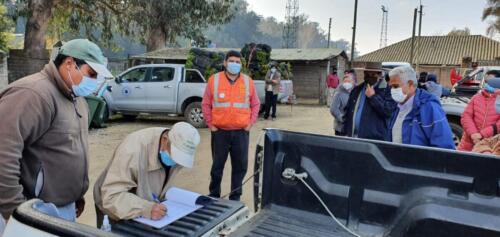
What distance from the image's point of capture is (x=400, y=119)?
375 cm

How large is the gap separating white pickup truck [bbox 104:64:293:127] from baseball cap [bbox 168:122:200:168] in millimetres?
8595

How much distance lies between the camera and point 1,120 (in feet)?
6.32

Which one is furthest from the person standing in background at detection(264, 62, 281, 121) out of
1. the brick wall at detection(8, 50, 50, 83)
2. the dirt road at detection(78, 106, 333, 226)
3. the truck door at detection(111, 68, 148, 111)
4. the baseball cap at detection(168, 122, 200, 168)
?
the baseball cap at detection(168, 122, 200, 168)

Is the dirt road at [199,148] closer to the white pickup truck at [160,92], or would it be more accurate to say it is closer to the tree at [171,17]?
the white pickup truck at [160,92]

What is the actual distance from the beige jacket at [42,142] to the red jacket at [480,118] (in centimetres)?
395

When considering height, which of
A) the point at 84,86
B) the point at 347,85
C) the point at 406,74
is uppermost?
the point at 406,74

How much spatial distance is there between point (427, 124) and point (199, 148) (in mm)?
5585

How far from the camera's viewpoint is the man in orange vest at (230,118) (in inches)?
186

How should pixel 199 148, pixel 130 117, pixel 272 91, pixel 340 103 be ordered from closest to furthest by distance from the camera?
pixel 340 103
pixel 199 148
pixel 130 117
pixel 272 91

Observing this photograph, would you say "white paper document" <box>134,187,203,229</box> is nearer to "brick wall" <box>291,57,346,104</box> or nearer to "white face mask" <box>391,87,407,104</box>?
"white face mask" <box>391,87,407,104</box>

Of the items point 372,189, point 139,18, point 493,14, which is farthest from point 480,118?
point 493,14

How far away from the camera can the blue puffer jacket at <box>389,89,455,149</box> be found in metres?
3.37

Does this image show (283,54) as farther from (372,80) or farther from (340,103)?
(372,80)

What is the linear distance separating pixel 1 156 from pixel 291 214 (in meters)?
1.52
